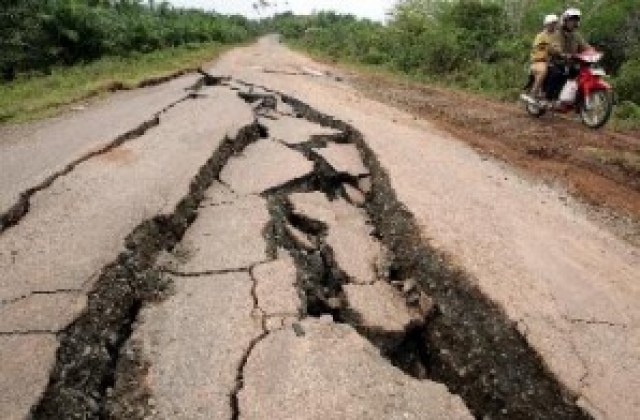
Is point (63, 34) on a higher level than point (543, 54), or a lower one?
lower

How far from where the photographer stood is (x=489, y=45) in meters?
17.9

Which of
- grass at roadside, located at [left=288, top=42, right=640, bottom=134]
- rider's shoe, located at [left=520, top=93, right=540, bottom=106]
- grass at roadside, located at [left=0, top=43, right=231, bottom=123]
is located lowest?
grass at roadside, located at [left=0, top=43, right=231, bottom=123]

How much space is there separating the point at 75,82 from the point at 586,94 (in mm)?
9583

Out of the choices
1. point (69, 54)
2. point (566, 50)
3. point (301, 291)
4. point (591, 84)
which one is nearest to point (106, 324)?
point (301, 291)

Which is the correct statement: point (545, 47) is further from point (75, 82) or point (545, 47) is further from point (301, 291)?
point (75, 82)

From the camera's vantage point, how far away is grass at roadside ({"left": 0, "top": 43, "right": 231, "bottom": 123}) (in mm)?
9282

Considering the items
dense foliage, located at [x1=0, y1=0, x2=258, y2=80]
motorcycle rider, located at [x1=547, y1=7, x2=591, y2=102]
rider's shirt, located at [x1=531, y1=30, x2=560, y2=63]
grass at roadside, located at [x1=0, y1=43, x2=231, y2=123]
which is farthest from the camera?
dense foliage, located at [x1=0, y1=0, x2=258, y2=80]

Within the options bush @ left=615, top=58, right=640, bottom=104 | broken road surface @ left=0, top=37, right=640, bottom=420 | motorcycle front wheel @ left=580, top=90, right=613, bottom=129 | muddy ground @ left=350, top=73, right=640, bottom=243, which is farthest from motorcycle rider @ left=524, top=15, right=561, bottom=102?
bush @ left=615, top=58, right=640, bottom=104

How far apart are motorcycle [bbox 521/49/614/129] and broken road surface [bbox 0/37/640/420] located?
119 inches

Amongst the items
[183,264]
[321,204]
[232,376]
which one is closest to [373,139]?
[321,204]

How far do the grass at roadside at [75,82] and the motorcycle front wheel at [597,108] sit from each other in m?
6.90

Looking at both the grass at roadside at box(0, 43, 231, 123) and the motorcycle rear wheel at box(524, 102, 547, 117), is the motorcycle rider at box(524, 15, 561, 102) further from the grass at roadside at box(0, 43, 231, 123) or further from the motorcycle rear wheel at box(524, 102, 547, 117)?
the grass at roadside at box(0, 43, 231, 123)

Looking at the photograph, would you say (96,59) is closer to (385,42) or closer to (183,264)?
(385,42)

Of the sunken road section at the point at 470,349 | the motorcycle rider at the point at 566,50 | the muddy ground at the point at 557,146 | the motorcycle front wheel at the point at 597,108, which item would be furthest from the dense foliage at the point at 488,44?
the sunken road section at the point at 470,349
